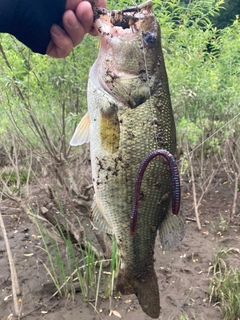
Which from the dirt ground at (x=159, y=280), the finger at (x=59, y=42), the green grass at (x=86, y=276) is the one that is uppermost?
the finger at (x=59, y=42)

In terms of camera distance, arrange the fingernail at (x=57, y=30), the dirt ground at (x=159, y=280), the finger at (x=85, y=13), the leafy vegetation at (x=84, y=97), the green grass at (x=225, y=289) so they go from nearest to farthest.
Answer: the finger at (x=85, y=13), the fingernail at (x=57, y=30), the green grass at (x=225, y=289), the dirt ground at (x=159, y=280), the leafy vegetation at (x=84, y=97)

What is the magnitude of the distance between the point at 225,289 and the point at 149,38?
8.47ft

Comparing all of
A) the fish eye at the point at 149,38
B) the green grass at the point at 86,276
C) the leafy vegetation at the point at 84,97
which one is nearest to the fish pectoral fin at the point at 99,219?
the fish eye at the point at 149,38

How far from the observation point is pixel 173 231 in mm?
1667

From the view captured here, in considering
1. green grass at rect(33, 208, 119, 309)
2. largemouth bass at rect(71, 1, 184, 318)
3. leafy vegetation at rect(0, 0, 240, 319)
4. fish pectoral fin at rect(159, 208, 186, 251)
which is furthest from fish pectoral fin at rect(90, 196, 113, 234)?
green grass at rect(33, 208, 119, 309)

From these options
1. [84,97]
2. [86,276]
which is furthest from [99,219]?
[84,97]

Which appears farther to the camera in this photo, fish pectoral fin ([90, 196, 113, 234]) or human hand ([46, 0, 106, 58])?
fish pectoral fin ([90, 196, 113, 234])

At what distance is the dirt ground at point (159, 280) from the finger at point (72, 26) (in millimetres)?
A: 2434

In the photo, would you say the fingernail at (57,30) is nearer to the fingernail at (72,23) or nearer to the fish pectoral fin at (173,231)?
the fingernail at (72,23)

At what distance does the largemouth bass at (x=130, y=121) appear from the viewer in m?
1.60

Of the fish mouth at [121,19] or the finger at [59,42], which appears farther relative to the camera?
the finger at [59,42]

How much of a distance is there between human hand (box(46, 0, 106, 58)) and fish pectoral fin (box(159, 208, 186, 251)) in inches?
33.5

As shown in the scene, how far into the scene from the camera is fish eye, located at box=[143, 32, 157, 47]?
5.38ft

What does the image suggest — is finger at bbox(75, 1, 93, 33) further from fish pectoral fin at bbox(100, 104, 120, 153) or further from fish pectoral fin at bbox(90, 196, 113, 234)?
fish pectoral fin at bbox(90, 196, 113, 234)
